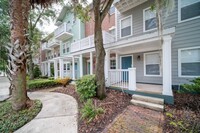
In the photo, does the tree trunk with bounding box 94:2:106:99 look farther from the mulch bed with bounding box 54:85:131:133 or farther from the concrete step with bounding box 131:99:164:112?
the concrete step with bounding box 131:99:164:112

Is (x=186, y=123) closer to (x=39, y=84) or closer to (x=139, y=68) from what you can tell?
(x=139, y=68)

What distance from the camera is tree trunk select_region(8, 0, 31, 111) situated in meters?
5.63

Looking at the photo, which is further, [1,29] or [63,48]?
[63,48]

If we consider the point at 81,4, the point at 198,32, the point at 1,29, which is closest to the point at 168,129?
the point at 198,32

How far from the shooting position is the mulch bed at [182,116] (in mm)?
3650

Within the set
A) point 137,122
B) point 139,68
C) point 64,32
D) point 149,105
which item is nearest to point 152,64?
Result: point 139,68

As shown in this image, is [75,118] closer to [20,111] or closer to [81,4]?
[20,111]

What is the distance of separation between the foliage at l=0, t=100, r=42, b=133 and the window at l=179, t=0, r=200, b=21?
379 inches

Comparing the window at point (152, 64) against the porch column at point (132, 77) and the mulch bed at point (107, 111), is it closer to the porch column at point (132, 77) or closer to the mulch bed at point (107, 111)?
the porch column at point (132, 77)

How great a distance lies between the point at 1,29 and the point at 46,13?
732cm

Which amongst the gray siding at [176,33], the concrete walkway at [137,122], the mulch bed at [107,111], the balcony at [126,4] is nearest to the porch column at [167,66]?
the concrete walkway at [137,122]

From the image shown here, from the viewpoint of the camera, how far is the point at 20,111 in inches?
219

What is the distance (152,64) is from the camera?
884cm

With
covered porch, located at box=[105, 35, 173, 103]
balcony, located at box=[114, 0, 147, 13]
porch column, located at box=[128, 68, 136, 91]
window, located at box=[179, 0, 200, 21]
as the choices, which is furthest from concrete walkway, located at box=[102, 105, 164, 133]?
balcony, located at box=[114, 0, 147, 13]
